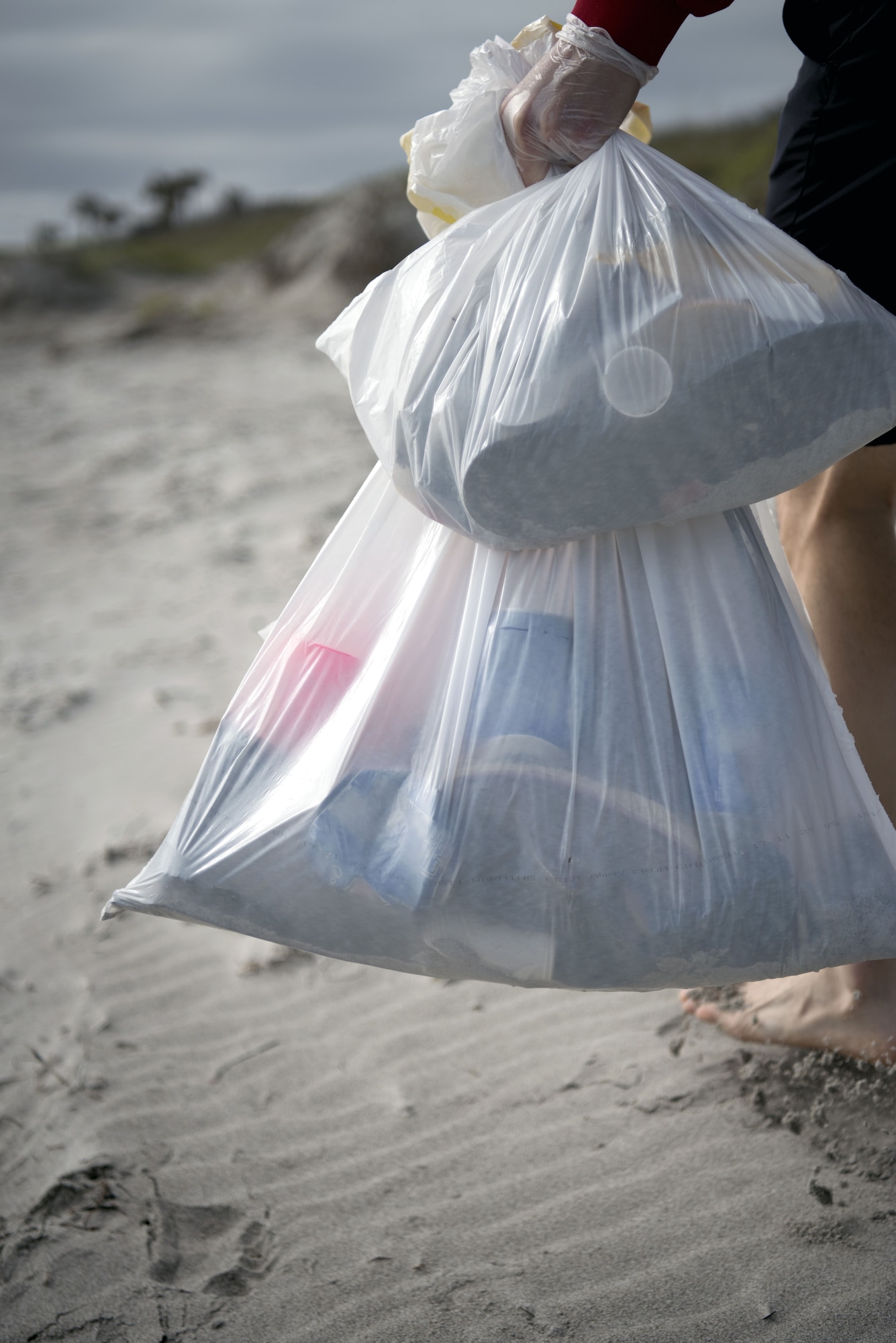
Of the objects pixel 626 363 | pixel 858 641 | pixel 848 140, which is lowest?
pixel 858 641

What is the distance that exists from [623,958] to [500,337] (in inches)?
27.3

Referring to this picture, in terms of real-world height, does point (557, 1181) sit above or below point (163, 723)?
below

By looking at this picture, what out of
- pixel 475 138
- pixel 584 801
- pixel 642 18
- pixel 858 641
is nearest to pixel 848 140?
pixel 642 18

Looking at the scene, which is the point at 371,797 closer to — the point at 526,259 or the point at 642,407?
the point at 642,407

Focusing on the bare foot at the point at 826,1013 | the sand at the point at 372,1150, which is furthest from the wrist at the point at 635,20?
the sand at the point at 372,1150

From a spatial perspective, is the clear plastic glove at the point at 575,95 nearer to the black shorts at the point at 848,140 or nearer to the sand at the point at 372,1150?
the black shorts at the point at 848,140

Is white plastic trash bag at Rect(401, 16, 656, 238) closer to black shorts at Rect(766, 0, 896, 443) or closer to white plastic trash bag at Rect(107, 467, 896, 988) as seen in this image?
black shorts at Rect(766, 0, 896, 443)

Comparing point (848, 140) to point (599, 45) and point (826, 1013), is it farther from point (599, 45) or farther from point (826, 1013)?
point (826, 1013)

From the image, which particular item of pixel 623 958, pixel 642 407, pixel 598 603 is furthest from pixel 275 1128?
pixel 642 407

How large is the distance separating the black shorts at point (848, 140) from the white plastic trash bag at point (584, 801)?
0.40 m

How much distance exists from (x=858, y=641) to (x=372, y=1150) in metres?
1.01

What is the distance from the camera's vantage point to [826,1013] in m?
1.42

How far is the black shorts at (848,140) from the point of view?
3.91 feet

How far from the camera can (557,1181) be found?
1334 millimetres
